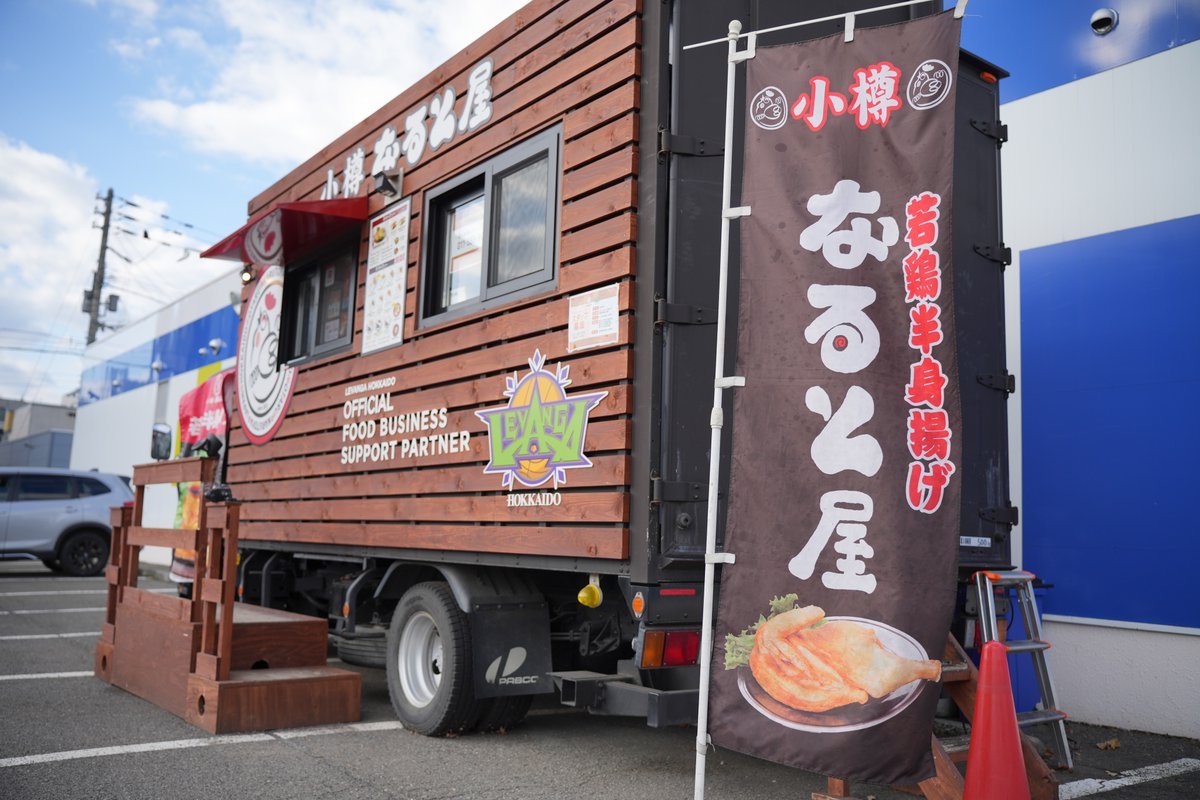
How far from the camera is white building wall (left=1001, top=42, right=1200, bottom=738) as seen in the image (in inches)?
227

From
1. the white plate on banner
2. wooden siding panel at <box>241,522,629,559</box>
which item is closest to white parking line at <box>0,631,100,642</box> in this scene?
wooden siding panel at <box>241,522,629,559</box>

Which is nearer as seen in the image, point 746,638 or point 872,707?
point 872,707

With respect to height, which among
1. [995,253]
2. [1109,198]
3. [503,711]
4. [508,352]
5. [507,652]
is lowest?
[503,711]

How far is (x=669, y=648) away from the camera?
3916 millimetres

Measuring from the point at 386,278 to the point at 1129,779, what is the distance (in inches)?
203

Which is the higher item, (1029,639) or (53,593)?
(1029,639)

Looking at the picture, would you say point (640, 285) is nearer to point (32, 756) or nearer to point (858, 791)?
point (858, 791)

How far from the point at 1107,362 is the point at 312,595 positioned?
20.0 feet

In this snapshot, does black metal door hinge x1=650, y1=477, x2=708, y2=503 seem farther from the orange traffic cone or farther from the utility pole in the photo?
the utility pole

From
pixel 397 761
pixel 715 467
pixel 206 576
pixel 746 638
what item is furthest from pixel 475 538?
pixel 746 638

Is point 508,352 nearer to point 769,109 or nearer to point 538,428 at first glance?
point 538,428

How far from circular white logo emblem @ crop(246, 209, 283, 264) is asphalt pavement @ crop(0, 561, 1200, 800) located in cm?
348

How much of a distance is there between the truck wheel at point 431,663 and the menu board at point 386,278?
1.74 metres

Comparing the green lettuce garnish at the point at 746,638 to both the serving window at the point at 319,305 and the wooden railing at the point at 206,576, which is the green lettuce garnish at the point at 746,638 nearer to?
the wooden railing at the point at 206,576
